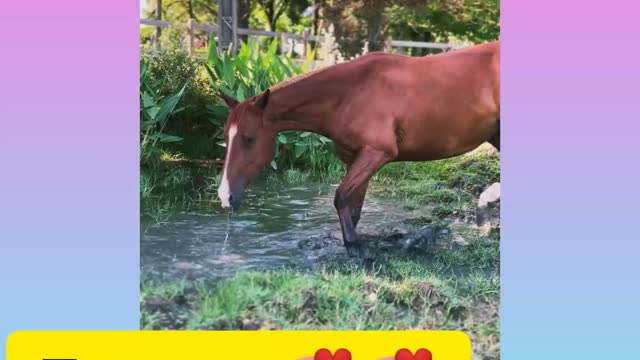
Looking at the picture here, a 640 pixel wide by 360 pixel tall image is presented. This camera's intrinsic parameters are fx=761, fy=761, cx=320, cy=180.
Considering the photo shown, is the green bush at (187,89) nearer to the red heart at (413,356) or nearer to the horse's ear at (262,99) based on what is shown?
the horse's ear at (262,99)

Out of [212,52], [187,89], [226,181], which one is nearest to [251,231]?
[226,181]

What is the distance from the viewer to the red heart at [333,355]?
2.67 meters

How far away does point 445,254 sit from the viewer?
3371mm

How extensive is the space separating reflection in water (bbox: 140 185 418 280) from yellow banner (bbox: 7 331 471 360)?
31 centimetres

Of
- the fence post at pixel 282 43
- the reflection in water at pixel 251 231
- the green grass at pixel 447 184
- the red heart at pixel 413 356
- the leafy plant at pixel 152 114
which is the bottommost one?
the red heart at pixel 413 356

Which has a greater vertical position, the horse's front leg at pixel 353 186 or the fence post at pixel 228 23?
the fence post at pixel 228 23

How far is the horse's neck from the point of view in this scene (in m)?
3.21

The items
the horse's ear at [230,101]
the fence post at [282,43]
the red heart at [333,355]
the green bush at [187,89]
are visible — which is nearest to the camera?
the red heart at [333,355]

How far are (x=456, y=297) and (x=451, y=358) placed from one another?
37 cm

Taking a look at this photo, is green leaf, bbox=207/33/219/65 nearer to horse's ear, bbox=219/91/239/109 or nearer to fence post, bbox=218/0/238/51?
fence post, bbox=218/0/238/51

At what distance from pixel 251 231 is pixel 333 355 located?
795 mm

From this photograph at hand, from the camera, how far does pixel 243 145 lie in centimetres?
316

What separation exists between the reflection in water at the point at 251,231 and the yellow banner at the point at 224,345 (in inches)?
12.2

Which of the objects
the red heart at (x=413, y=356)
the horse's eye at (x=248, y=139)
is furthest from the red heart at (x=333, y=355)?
the horse's eye at (x=248, y=139)
